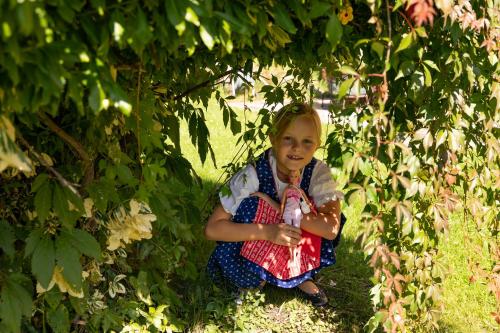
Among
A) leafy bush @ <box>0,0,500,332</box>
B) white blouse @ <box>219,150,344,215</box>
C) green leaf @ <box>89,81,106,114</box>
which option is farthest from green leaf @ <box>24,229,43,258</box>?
white blouse @ <box>219,150,344,215</box>

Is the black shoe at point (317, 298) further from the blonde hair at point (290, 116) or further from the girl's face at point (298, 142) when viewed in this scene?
the blonde hair at point (290, 116)

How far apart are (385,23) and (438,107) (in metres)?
0.29

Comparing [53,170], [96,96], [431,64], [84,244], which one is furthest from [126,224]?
[431,64]

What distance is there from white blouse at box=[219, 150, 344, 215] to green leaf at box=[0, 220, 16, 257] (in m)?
1.14

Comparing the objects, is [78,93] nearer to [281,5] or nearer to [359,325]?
[281,5]

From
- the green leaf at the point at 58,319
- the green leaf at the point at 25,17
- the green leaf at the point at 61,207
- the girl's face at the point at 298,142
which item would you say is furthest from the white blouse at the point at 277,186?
the green leaf at the point at 25,17

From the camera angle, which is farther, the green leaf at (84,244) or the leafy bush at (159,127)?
the green leaf at (84,244)

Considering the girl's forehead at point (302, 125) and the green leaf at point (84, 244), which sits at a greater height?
the girl's forehead at point (302, 125)

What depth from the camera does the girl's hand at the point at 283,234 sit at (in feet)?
9.27

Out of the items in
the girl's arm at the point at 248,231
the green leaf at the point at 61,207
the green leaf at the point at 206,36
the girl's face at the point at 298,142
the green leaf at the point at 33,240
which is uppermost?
the girl's face at the point at 298,142

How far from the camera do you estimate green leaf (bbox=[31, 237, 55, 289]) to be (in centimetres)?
173

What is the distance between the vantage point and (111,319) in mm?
2229

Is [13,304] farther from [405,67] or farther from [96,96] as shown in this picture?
[405,67]

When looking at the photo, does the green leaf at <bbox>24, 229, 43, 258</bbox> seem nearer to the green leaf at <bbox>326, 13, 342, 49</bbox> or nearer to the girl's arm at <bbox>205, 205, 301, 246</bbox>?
the green leaf at <bbox>326, 13, 342, 49</bbox>
